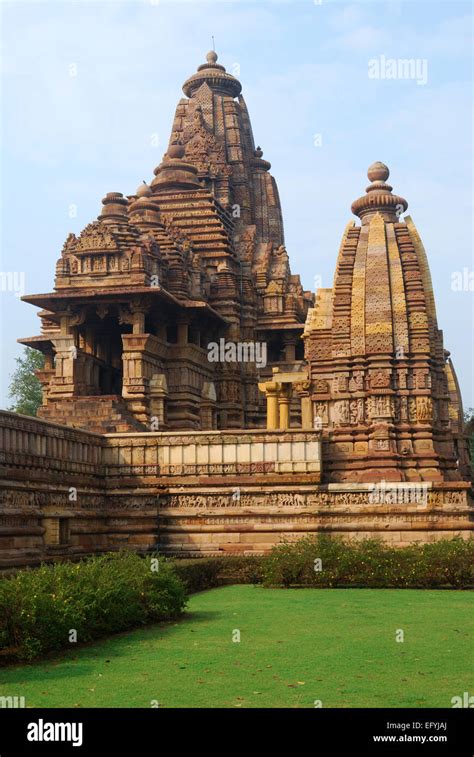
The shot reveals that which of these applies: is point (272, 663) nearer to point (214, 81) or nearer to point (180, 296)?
point (180, 296)

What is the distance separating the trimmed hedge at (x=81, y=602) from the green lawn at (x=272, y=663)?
9.9 inches

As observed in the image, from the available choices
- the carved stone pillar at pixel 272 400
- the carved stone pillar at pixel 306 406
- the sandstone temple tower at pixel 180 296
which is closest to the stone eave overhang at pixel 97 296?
the sandstone temple tower at pixel 180 296

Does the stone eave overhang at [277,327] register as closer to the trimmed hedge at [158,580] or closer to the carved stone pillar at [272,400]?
the carved stone pillar at [272,400]

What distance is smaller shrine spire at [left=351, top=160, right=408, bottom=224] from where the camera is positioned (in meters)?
27.5

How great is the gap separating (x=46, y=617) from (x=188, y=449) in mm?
12507

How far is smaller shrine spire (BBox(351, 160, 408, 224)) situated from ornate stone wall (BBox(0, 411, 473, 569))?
26.4ft

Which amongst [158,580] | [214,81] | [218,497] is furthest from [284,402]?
[214,81]

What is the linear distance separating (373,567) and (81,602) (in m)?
8.02

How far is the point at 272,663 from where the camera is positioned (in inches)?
384

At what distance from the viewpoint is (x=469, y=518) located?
21.4 meters

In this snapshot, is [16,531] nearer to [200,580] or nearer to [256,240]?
[200,580]

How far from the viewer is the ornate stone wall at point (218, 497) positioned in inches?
837
